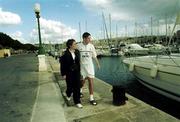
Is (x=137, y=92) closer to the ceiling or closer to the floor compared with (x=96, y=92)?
closer to the floor

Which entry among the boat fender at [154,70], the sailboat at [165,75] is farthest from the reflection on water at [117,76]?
the boat fender at [154,70]

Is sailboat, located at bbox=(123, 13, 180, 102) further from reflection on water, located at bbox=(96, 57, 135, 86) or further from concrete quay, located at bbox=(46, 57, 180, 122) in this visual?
reflection on water, located at bbox=(96, 57, 135, 86)

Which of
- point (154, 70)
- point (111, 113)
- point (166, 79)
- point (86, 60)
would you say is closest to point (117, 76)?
point (154, 70)

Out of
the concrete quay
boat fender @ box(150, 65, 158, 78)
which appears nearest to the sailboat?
boat fender @ box(150, 65, 158, 78)

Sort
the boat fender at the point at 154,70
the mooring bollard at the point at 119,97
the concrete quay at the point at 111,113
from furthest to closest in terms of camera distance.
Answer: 1. the boat fender at the point at 154,70
2. the mooring bollard at the point at 119,97
3. the concrete quay at the point at 111,113

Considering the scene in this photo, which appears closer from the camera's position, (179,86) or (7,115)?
(7,115)

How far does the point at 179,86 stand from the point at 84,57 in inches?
159

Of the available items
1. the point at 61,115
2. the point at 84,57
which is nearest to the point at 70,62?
the point at 84,57

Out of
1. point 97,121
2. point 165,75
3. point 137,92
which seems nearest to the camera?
point 97,121

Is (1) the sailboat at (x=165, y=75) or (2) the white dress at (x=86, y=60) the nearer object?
(2) the white dress at (x=86, y=60)

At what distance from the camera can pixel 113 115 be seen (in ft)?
19.2

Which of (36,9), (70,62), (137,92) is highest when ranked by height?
(36,9)

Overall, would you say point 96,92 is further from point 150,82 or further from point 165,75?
point 150,82

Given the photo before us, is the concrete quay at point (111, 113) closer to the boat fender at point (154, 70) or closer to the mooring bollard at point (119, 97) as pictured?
the mooring bollard at point (119, 97)
